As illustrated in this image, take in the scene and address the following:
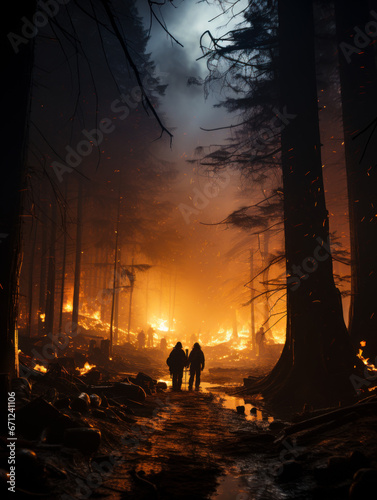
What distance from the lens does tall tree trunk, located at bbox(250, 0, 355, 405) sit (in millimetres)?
7277

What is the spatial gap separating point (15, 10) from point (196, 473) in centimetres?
563

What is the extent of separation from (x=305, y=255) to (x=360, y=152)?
3648 millimetres

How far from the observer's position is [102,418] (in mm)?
5270

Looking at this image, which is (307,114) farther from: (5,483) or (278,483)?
(5,483)

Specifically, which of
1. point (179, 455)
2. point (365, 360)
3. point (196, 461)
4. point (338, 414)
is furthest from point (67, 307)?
point (338, 414)

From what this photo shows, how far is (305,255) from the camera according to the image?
8.04 meters

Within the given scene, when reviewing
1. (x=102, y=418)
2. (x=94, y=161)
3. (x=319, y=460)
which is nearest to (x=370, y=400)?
(x=319, y=460)

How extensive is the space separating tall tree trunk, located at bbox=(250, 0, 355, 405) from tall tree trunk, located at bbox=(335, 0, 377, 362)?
1296mm

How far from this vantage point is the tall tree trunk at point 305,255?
7277 millimetres

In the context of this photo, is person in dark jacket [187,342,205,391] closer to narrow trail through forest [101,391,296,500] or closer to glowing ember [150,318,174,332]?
narrow trail through forest [101,391,296,500]

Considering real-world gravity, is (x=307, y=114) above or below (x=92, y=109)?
below

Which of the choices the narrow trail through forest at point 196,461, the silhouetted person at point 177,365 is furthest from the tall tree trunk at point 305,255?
the silhouetted person at point 177,365

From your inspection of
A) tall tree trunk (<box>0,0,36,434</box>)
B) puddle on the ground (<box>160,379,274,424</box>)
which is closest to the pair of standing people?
puddle on the ground (<box>160,379,274,424</box>)

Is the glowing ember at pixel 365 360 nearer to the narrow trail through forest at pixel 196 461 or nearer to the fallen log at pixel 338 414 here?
the narrow trail through forest at pixel 196 461
